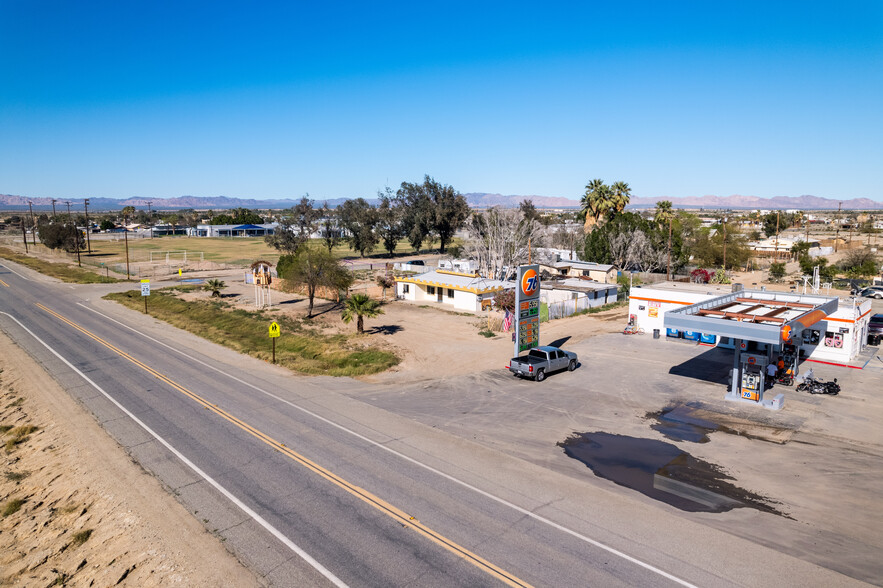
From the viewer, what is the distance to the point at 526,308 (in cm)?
3181

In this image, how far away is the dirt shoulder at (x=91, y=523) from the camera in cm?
1251

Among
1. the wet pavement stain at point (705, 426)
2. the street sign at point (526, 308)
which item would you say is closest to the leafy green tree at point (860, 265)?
the street sign at point (526, 308)

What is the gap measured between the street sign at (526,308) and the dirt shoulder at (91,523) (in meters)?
20.3

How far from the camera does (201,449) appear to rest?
19.2 metres

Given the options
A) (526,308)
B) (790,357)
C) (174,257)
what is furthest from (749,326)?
(174,257)

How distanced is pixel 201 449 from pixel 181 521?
4.99 metres

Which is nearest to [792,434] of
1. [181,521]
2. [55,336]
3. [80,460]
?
[181,521]

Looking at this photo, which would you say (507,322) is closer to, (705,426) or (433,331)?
(433,331)

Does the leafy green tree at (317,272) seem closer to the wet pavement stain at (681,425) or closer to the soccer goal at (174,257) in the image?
the wet pavement stain at (681,425)

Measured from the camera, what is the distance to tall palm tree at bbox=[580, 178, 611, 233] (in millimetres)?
85312

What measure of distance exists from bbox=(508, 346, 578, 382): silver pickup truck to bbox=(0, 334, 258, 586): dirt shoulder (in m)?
18.3

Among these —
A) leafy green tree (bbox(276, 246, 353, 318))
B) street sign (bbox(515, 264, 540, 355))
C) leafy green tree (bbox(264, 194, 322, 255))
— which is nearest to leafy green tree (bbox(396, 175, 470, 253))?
leafy green tree (bbox(264, 194, 322, 255))

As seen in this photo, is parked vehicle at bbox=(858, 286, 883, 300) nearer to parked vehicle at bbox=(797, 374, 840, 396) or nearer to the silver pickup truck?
parked vehicle at bbox=(797, 374, 840, 396)

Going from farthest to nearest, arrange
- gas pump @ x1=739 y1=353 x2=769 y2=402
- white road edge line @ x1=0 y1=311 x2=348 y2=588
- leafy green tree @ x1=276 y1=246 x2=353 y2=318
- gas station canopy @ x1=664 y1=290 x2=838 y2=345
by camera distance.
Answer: leafy green tree @ x1=276 y1=246 x2=353 y2=318 < gas pump @ x1=739 y1=353 x2=769 y2=402 < gas station canopy @ x1=664 y1=290 x2=838 y2=345 < white road edge line @ x1=0 y1=311 x2=348 y2=588
